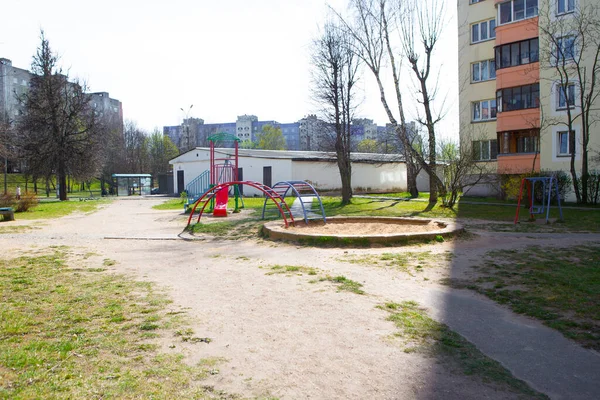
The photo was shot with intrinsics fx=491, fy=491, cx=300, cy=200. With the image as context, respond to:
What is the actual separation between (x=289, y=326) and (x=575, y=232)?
10.8 meters

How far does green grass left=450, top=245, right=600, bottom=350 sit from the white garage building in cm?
2520

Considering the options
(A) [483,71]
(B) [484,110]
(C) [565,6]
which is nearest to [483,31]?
(A) [483,71]

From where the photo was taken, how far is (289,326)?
486 centimetres

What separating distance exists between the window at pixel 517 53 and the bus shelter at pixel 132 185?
117 feet

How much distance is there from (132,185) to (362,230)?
42064 mm

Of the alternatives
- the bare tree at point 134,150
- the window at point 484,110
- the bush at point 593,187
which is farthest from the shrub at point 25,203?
the bare tree at point 134,150

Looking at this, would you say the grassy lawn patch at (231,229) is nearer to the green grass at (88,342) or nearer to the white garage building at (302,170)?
the green grass at (88,342)

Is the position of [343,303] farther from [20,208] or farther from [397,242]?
[20,208]

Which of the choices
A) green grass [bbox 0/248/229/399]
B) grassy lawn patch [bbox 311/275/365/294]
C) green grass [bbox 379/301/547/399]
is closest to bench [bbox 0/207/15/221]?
green grass [bbox 0/248/229/399]

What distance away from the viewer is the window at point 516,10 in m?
28.1

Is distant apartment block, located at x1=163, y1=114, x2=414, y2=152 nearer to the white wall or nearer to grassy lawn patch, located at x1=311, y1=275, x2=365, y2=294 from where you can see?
the white wall

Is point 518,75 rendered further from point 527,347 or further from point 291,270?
point 527,347

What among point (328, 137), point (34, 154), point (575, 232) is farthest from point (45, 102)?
point (575, 232)

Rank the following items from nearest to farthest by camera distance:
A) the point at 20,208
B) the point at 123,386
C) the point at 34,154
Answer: the point at 123,386 → the point at 20,208 → the point at 34,154
